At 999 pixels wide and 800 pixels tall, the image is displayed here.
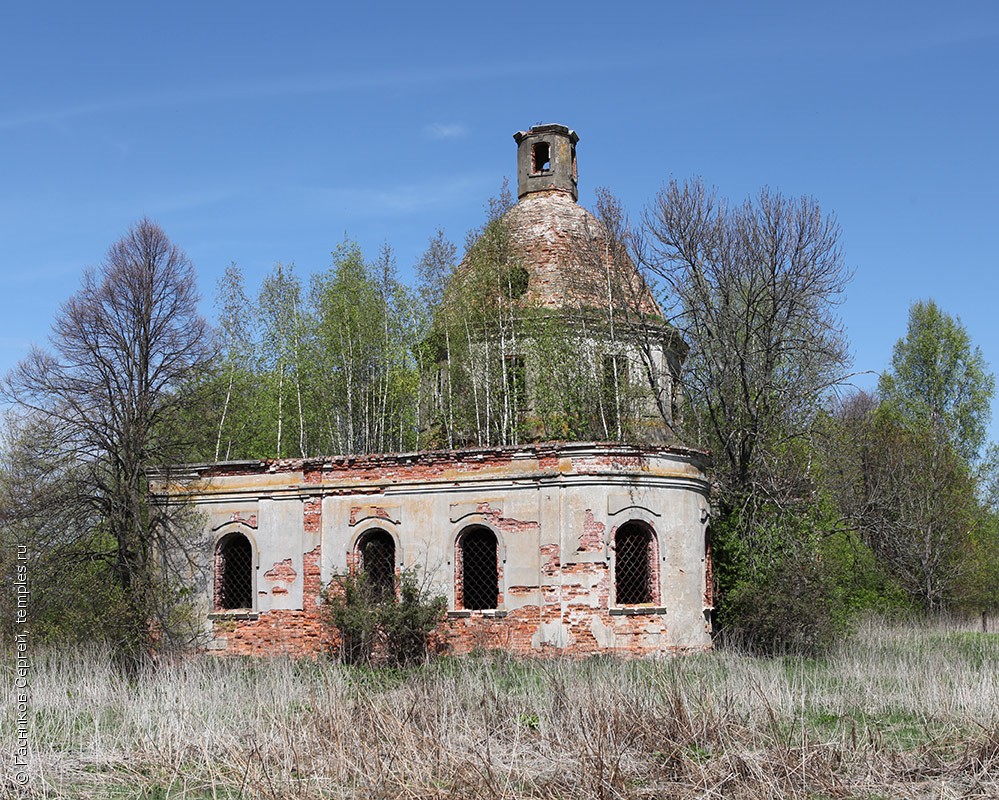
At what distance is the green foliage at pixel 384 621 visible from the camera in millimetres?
18922

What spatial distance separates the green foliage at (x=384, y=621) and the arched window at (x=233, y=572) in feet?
9.04

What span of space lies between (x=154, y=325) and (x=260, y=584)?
Answer: 19.0 feet

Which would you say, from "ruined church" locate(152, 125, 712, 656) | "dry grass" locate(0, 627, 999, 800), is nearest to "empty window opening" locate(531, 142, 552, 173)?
"ruined church" locate(152, 125, 712, 656)

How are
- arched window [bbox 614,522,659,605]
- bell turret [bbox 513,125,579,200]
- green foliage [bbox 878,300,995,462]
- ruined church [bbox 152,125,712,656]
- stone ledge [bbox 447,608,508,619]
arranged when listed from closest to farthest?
1. ruined church [bbox 152,125,712,656]
2. stone ledge [bbox 447,608,508,619]
3. arched window [bbox 614,522,659,605]
4. bell turret [bbox 513,125,579,200]
5. green foliage [bbox 878,300,995,462]

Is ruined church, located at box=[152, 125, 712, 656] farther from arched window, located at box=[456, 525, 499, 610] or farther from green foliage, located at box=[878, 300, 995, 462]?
green foliage, located at box=[878, 300, 995, 462]

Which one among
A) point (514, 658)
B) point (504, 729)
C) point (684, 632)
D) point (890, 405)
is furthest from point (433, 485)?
point (890, 405)

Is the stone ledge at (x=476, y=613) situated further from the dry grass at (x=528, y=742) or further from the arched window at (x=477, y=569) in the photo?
the dry grass at (x=528, y=742)

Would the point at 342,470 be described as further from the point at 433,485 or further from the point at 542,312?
the point at 542,312

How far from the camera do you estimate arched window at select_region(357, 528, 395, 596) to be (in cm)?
2086

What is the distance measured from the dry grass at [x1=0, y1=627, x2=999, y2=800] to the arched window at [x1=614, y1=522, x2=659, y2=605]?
22.6ft

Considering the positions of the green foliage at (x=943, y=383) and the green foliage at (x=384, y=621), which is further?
the green foliage at (x=943, y=383)

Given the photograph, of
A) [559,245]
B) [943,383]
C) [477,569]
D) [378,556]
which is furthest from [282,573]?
[943,383]

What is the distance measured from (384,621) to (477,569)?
7.46ft

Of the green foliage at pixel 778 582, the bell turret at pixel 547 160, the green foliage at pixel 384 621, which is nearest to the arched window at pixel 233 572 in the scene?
the green foliage at pixel 384 621
